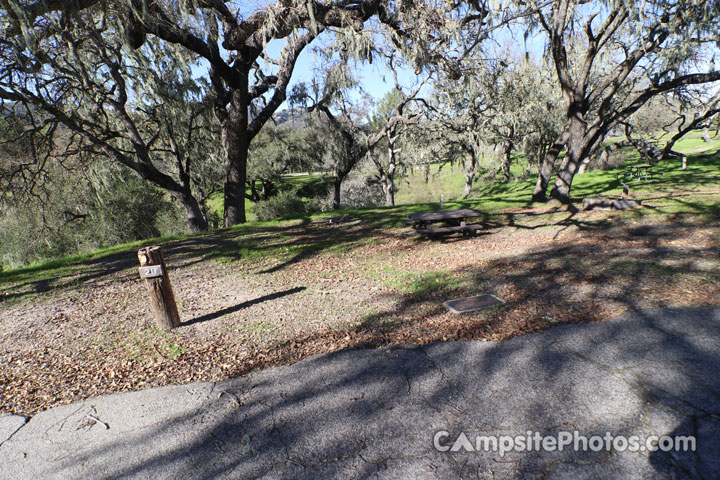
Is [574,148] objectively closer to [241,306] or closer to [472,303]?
[472,303]

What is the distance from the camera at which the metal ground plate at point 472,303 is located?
14.6ft

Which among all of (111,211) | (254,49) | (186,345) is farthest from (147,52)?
(186,345)

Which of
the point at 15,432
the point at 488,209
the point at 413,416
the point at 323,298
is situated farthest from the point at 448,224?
the point at 15,432

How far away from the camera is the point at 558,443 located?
92.1 inches

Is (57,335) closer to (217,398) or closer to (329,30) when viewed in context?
(217,398)

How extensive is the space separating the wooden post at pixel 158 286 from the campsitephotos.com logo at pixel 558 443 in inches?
139

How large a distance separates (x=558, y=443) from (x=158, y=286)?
14.0 ft

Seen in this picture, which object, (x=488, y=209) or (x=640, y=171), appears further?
(x=640, y=171)

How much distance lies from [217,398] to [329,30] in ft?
30.8

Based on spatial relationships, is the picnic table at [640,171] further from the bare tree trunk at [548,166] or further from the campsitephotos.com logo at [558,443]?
the campsitephotos.com logo at [558,443]

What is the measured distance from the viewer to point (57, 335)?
467 cm

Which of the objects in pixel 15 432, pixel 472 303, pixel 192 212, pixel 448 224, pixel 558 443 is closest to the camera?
pixel 558 443

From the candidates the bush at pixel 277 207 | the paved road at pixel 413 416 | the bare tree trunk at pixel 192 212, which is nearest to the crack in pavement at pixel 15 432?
the paved road at pixel 413 416

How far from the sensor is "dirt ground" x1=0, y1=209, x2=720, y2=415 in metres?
3.78
